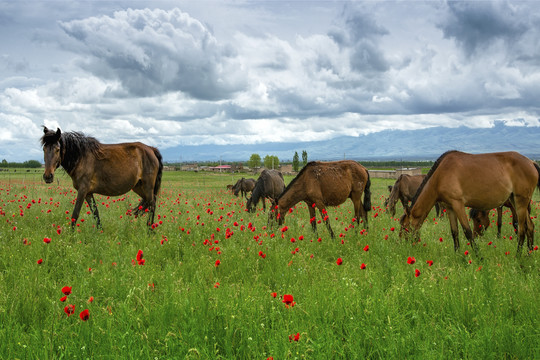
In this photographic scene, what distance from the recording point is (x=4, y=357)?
2.95 metres

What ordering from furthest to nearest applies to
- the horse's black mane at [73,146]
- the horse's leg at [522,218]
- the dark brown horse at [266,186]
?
1. the dark brown horse at [266,186]
2. the horse's black mane at [73,146]
3. the horse's leg at [522,218]

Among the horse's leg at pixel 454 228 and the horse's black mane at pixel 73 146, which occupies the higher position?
the horse's black mane at pixel 73 146

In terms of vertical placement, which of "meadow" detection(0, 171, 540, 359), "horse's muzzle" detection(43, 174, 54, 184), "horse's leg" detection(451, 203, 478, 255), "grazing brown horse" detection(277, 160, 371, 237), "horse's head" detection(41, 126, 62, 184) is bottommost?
"meadow" detection(0, 171, 540, 359)

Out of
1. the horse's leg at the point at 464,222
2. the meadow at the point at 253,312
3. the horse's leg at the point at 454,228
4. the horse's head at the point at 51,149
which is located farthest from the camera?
the horse's head at the point at 51,149

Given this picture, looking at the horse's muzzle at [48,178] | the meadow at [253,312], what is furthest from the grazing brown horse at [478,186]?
the horse's muzzle at [48,178]

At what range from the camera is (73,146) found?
8.87 m

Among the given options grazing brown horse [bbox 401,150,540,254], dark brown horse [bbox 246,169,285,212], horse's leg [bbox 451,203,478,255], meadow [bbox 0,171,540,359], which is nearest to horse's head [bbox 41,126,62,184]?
meadow [bbox 0,171,540,359]

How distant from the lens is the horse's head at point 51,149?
7.98 metres

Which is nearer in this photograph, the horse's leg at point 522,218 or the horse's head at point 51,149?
the horse's leg at point 522,218

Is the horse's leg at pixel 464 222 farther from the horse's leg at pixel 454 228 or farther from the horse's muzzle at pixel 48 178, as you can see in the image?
the horse's muzzle at pixel 48 178

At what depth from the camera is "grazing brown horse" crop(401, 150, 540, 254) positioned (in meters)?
7.26

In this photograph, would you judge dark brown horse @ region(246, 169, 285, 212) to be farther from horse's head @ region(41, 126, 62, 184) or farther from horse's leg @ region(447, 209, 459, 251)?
horse's leg @ region(447, 209, 459, 251)

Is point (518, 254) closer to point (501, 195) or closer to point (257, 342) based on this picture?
point (501, 195)

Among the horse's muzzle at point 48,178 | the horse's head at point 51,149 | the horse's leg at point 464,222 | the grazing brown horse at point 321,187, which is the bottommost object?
the horse's leg at point 464,222
